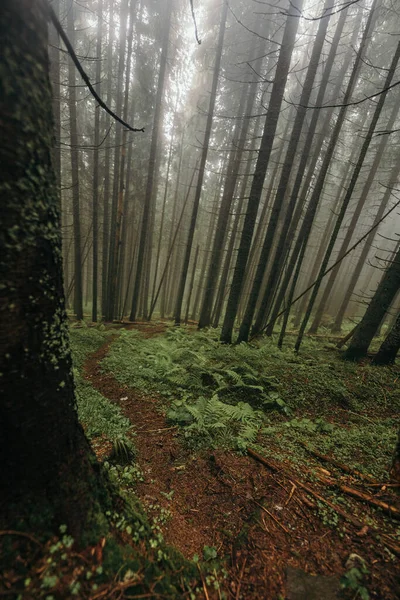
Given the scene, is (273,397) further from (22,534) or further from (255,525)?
(22,534)

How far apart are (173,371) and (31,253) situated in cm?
475

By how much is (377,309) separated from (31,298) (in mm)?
8864

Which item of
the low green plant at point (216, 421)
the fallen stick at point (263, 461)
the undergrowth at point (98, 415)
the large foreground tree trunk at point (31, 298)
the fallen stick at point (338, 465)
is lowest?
the undergrowth at point (98, 415)

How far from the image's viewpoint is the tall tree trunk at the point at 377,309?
6914 millimetres

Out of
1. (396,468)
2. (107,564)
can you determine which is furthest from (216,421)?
(107,564)

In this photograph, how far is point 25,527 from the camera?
4.01ft

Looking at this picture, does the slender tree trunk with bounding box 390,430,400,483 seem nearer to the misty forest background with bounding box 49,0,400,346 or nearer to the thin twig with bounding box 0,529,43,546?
the thin twig with bounding box 0,529,43,546

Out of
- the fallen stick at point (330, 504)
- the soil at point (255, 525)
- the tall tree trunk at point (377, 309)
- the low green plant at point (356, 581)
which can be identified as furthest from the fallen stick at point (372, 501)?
the tall tree trunk at point (377, 309)

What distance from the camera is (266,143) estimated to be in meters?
6.80

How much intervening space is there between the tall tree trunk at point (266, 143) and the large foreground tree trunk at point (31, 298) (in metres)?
6.65

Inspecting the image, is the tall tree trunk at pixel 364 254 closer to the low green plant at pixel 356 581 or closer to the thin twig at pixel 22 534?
the low green plant at pixel 356 581

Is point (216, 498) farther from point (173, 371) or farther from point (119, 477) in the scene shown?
point (173, 371)

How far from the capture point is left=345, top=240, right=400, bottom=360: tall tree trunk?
6.91 m

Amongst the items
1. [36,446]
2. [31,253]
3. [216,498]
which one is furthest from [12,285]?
[216,498]
